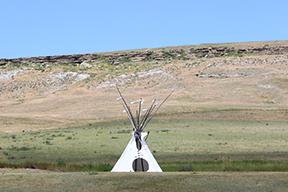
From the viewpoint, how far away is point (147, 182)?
27.6 meters

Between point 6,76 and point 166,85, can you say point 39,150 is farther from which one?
point 6,76

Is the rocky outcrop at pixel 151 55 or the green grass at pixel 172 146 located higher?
the rocky outcrop at pixel 151 55

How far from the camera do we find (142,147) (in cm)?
3547

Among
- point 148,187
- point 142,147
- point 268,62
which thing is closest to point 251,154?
point 142,147

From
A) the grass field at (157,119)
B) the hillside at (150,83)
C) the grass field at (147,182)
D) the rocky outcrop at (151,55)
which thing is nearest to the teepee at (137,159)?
the grass field at (157,119)

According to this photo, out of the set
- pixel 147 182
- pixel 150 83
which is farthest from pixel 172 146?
pixel 150 83

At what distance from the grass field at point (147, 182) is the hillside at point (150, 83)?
33.1 m

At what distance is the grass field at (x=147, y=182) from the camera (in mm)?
26672

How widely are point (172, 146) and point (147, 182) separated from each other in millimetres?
16241

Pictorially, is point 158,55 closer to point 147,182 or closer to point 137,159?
point 137,159

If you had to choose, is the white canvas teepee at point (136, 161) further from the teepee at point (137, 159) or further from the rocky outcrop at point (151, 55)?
the rocky outcrop at point (151, 55)

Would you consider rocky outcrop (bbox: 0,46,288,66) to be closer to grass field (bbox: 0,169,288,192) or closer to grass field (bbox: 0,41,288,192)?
grass field (bbox: 0,41,288,192)

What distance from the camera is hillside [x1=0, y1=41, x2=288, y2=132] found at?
70.9m

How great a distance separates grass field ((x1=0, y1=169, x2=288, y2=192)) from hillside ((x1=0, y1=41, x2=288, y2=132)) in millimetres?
33102
